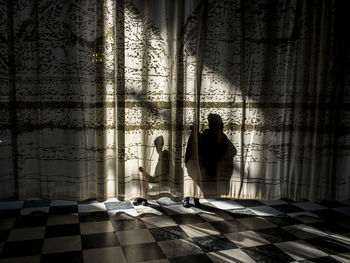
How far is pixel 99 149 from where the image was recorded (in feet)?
8.35

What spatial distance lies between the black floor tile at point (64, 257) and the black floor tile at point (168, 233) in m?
0.54

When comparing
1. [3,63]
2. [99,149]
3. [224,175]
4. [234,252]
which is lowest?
[234,252]

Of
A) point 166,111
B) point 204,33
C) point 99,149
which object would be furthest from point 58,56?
point 204,33

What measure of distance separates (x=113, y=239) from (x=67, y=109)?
1.07 m

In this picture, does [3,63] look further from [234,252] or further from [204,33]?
[234,252]

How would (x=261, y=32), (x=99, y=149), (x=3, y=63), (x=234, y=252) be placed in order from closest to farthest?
(x=234, y=252)
(x=3, y=63)
(x=99, y=149)
(x=261, y=32)

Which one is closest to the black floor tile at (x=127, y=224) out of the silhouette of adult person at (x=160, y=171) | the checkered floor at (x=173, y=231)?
the checkered floor at (x=173, y=231)

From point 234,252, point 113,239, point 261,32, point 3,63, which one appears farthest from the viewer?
point 261,32

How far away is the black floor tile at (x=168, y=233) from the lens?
2197 millimetres

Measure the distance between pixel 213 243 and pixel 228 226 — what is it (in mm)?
335

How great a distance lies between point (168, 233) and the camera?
2260 millimetres

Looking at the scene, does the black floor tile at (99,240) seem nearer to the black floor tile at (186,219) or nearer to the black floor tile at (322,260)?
the black floor tile at (186,219)

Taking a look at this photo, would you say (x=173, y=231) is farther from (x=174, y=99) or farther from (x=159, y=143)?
(x=174, y=99)

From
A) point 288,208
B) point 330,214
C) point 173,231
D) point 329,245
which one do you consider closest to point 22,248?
point 173,231
